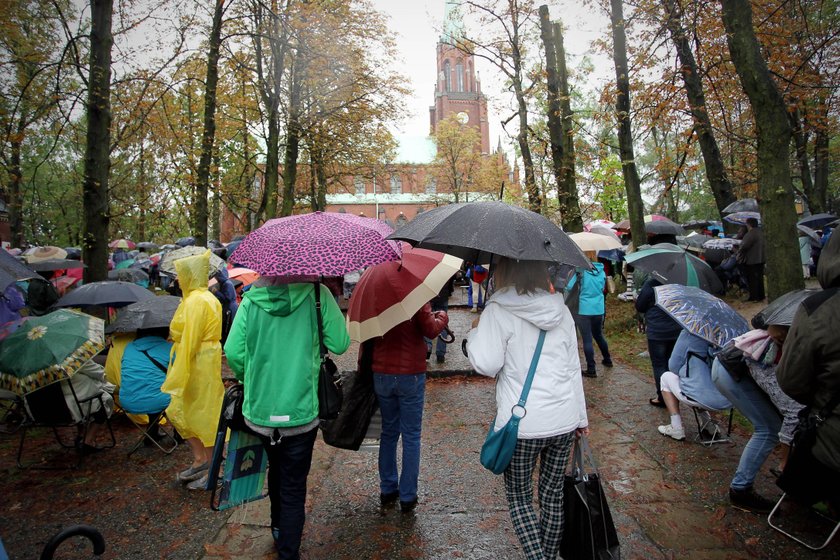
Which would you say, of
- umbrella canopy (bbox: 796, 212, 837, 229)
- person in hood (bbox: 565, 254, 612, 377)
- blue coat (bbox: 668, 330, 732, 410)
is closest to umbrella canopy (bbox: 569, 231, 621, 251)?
person in hood (bbox: 565, 254, 612, 377)

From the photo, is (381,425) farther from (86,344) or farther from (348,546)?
(86,344)

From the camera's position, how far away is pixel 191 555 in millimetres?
3297

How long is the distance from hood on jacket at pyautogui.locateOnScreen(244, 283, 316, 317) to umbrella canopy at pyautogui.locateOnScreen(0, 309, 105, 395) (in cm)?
256

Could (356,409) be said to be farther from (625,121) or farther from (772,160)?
(625,121)

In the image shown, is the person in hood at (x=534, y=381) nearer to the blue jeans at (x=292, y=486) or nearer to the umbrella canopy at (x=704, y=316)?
the blue jeans at (x=292, y=486)

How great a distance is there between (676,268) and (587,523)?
3.85 meters

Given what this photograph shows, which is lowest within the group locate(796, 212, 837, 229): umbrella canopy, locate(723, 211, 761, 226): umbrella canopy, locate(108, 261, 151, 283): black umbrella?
locate(108, 261, 151, 283): black umbrella

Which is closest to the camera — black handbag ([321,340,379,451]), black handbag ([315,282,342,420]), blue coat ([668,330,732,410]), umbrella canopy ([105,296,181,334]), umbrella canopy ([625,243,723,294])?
black handbag ([315,282,342,420])

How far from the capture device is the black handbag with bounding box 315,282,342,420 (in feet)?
9.69

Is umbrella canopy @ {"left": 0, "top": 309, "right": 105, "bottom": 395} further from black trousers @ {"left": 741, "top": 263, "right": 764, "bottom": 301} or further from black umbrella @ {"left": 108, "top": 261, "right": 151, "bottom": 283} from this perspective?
black trousers @ {"left": 741, "top": 263, "right": 764, "bottom": 301}

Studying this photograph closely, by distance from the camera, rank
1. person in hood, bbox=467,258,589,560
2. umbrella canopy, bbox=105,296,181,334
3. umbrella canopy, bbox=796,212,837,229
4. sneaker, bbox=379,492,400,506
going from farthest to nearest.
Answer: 1. umbrella canopy, bbox=796,212,837,229
2. umbrella canopy, bbox=105,296,181,334
3. sneaker, bbox=379,492,400,506
4. person in hood, bbox=467,258,589,560

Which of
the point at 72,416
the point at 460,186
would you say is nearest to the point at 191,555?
the point at 72,416

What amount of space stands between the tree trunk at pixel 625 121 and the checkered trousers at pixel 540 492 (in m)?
9.91

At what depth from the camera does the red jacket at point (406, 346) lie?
354 centimetres
